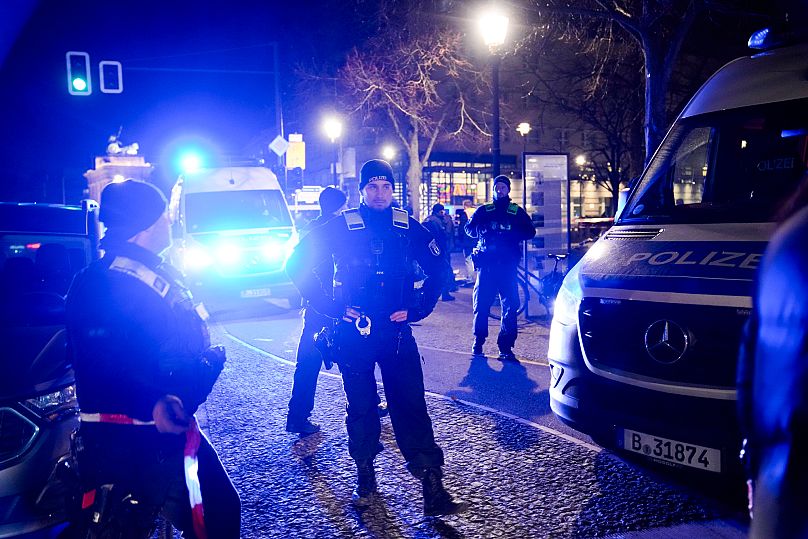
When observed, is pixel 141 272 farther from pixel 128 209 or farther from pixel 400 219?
pixel 400 219

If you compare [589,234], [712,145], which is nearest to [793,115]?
[712,145]

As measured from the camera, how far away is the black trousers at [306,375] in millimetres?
5516

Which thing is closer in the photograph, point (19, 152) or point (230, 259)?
point (230, 259)

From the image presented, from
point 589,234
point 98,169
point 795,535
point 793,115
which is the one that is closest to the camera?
point 795,535

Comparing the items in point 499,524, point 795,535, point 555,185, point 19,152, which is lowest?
point 499,524

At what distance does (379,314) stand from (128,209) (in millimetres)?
1722

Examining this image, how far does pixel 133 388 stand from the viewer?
2.55 m

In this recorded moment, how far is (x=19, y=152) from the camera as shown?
71188mm

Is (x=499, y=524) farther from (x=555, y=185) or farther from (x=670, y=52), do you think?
(x=670, y=52)

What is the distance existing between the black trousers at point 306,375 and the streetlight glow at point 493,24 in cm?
840

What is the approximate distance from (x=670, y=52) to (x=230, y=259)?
8.91 metres

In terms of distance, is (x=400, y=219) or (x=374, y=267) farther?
(x=400, y=219)

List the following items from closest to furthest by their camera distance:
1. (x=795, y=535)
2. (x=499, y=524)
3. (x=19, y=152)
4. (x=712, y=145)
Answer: (x=795, y=535) → (x=499, y=524) → (x=712, y=145) → (x=19, y=152)

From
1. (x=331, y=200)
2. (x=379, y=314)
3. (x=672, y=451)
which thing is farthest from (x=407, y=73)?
(x=672, y=451)
